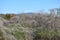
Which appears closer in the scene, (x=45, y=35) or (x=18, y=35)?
(x=18, y=35)

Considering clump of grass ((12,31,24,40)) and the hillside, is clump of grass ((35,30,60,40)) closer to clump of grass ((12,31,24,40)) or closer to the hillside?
the hillside

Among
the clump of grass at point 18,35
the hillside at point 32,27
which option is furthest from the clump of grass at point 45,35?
the clump of grass at point 18,35

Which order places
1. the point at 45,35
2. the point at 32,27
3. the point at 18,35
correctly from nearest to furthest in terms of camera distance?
the point at 18,35 → the point at 45,35 → the point at 32,27

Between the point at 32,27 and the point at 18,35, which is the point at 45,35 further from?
the point at 18,35

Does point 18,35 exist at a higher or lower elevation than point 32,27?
lower

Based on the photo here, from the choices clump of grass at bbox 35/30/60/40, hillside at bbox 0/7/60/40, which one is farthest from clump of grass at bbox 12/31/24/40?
clump of grass at bbox 35/30/60/40

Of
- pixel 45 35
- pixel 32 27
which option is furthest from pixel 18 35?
pixel 32 27

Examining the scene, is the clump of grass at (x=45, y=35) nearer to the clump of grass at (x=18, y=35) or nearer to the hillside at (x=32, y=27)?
the hillside at (x=32, y=27)

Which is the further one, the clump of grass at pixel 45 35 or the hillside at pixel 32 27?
the clump of grass at pixel 45 35

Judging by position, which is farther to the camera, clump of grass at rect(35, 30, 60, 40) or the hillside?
clump of grass at rect(35, 30, 60, 40)

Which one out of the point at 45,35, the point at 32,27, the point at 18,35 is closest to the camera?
the point at 18,35

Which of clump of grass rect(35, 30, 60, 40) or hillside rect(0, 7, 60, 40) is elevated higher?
hillside rect(0, 7, 60, 40)

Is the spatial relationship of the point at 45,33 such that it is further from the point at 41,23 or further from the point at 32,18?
the point at 32,18

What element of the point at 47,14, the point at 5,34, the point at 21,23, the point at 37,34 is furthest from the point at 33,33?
the point at 47,14
